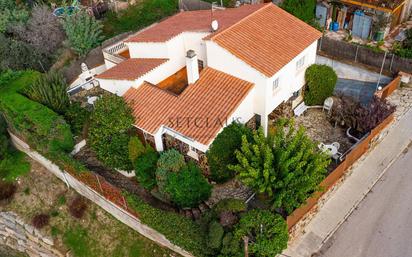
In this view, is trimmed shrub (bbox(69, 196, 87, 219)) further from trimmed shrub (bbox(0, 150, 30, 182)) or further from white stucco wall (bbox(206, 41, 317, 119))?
white stucco wall (bbox(206, 41, 317, 119))

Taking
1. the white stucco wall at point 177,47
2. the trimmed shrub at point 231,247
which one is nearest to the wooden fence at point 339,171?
the trimmed shrub at point 231,247

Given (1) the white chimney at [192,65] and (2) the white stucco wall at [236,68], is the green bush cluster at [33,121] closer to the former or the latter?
A: (1) the white chimney at [192,65]

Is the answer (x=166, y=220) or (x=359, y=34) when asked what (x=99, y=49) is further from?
(x=359, y=34)

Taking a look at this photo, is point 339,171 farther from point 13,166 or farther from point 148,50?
point 13,166

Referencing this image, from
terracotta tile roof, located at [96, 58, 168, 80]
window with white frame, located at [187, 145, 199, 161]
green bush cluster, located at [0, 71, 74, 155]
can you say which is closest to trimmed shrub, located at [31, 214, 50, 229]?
green bush cluster, located at [0, 71, 74, 155]

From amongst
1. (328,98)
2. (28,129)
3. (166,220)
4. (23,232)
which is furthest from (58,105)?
(328,98)

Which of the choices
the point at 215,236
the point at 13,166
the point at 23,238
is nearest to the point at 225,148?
the point at 215,236
